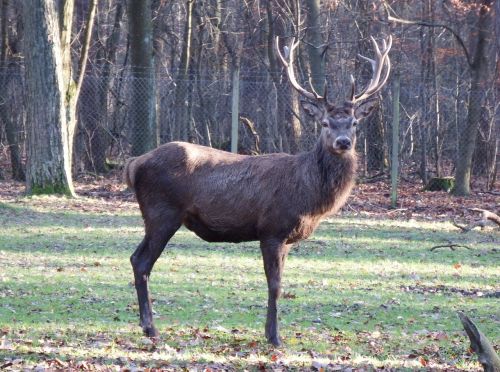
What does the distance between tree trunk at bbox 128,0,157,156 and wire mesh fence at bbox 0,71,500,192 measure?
0.9 inches

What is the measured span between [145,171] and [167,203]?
1.22ft

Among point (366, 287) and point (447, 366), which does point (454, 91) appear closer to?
point (366, 287)

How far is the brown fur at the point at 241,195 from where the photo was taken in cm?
804

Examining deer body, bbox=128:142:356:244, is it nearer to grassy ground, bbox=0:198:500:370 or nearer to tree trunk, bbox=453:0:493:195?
grassy ground, bbox=0:198:500:370

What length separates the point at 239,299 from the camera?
9656mm

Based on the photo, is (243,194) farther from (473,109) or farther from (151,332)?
(473,109)

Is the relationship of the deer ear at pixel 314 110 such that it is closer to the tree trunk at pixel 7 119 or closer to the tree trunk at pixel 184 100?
the tree trunk at pixel 184 100

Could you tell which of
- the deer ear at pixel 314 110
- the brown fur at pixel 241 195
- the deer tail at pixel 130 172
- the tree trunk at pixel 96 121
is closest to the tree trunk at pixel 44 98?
the tree trunk at pixel 96 121

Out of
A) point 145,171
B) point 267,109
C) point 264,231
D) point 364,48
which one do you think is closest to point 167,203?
point 145,171

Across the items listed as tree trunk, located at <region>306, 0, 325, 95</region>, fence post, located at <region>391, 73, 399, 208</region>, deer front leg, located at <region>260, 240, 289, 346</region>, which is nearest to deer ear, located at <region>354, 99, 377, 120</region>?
deer front leg, located at <region>260, 240, 289, 346</region>

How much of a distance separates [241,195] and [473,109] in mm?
13359

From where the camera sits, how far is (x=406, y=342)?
26.4 feet

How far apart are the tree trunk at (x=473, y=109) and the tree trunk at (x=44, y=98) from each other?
341 inches

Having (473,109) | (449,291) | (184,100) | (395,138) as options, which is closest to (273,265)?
(449,291)
